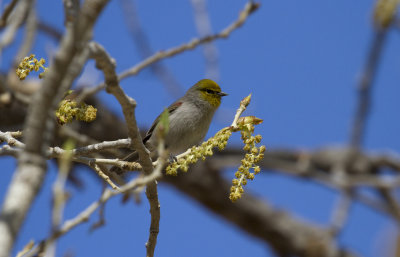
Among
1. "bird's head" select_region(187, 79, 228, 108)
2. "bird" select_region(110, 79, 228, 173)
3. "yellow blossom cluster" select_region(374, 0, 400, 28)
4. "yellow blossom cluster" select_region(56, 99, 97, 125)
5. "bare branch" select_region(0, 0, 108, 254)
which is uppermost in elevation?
"yellow blossom cluster" select_region(374, 0, 400, 28)

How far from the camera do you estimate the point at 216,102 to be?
4.95 metres

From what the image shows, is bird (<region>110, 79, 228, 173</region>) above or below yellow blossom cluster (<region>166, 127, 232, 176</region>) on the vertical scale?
above

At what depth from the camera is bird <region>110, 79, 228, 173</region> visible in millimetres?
4508

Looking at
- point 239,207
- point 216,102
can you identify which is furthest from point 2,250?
point 239,207

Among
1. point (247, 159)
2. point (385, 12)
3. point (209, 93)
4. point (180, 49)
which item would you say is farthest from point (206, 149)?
point (209, 93)

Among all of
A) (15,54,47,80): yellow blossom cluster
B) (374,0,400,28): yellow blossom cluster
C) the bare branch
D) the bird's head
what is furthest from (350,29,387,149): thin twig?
the bare branch

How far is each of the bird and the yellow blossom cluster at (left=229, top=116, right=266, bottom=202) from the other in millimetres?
2024

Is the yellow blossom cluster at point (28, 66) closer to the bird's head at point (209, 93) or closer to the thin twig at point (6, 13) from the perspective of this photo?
the thin twig at point (6, 13)

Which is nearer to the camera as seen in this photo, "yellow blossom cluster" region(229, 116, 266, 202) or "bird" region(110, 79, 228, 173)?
"yellow blossom cluster" region(229, 116, 266, 202)

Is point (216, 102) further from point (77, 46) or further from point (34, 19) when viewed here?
point (77, 46)

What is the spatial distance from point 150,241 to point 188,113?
215 cm

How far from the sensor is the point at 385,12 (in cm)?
375

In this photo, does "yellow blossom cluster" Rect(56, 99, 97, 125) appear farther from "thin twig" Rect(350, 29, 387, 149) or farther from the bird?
"thin twig" Rect(350, 29, 387, 149)

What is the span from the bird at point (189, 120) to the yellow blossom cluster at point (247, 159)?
202 cm
